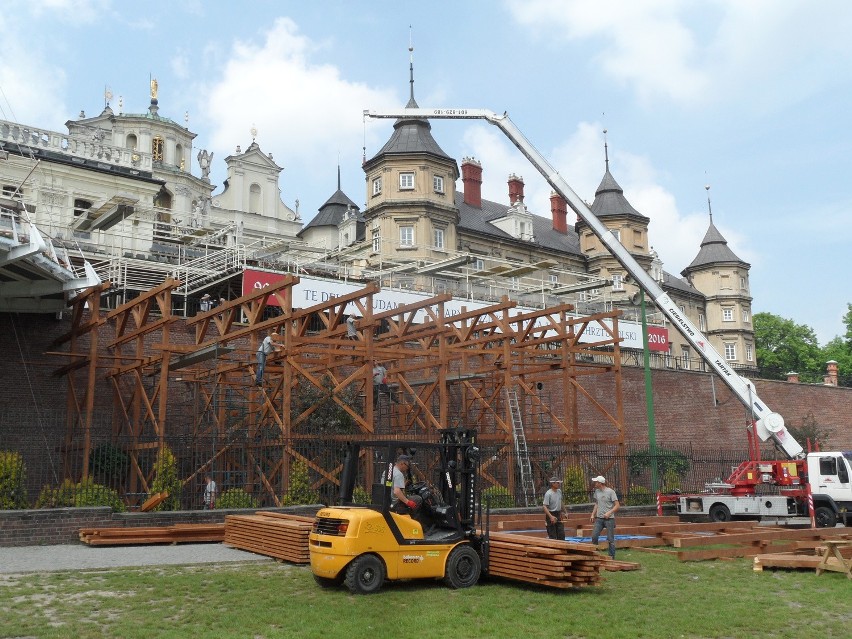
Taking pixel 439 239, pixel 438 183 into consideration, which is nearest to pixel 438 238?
pixel 439 239

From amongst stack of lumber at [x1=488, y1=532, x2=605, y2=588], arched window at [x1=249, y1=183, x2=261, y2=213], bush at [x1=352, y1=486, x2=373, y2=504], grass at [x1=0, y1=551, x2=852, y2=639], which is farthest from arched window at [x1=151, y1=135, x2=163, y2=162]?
stack of lumber at [x1=488, y1=532, x2=605, y2=588]

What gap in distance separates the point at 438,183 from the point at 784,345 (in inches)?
1670

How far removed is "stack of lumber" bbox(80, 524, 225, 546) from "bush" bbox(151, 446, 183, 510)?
2.00 m

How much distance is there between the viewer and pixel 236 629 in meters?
8.80

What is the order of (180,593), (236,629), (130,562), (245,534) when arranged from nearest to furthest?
(236,629) → (180,593) → (130,562) → (245,534)

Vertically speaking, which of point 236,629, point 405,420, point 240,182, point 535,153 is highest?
point 240,182

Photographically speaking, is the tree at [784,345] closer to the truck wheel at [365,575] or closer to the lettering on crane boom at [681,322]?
the lettering on crane boom at [681,322]

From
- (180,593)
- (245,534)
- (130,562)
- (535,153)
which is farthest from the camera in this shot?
(535,153)

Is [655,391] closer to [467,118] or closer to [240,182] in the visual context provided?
[467,118]

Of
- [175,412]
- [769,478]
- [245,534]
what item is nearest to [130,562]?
[245,534]

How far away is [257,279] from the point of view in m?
32.8

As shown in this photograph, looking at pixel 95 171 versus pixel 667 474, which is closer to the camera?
pixel 667 474

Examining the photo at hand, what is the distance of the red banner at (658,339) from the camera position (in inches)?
1958

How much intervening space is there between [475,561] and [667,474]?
61.1 ft
